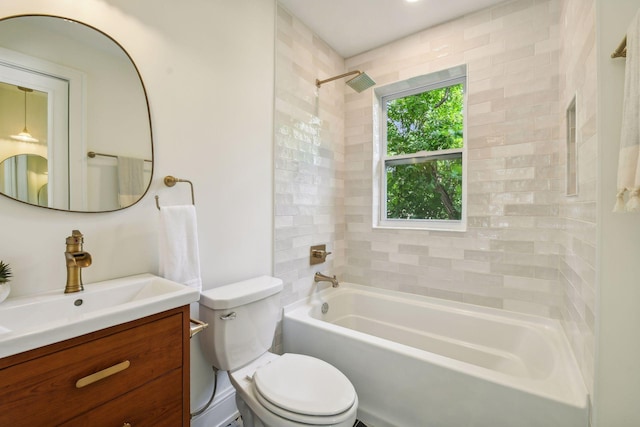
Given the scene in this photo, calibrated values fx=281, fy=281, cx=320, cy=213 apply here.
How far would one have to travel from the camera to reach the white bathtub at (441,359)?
1238mm

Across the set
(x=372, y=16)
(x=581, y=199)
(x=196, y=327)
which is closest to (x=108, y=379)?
(x=196, y=327)

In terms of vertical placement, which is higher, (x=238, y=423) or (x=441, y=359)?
(x=441, y=359)

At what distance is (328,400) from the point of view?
121 cm

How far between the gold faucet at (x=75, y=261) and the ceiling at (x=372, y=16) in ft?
6.52

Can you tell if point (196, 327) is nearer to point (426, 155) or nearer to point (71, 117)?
point (71, 117)

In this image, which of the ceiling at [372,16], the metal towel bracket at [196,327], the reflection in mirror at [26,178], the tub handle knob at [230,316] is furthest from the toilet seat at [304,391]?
the ceiling at [372,16]

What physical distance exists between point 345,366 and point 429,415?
495 millimetres

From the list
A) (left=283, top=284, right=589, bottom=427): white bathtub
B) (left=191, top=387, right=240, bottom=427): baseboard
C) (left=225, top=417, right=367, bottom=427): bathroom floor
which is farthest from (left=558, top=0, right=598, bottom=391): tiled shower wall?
(left=191, top=387, right=240, bottom=427): baseboard

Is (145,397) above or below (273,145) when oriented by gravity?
below

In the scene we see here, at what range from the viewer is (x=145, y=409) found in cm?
94

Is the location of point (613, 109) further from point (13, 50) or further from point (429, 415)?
point (13, 50)

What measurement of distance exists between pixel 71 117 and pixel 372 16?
6.66ft

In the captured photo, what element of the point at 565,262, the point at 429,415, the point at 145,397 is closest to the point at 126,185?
the point at 145,397

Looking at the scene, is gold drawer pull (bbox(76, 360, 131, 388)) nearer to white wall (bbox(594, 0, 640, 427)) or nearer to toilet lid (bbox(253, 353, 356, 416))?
toilet lid (bbox(253, 353, 356, 416))
